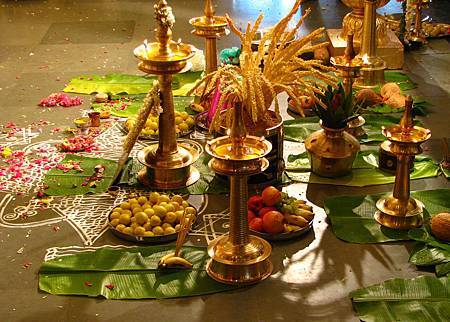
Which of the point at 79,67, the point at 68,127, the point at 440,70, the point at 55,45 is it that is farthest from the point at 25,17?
the point at 440,70

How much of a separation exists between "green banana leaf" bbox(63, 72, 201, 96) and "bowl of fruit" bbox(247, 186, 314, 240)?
7.23 feet

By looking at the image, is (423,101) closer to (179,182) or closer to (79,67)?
(179,182)

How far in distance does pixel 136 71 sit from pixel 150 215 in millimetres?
2871

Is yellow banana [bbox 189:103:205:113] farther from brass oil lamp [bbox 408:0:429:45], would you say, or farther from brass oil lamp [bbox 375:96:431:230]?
brass oil lamp [bbox 408:0:429:45]

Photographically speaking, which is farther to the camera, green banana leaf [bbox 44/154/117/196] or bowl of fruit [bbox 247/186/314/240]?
green banana leaf [bbox 44/154/117/196]

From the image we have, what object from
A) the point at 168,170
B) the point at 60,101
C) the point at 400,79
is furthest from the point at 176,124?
the point at 400,79

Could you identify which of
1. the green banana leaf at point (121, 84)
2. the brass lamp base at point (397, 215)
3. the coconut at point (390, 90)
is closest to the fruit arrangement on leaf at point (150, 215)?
the brass lamp base at point (397, 215)

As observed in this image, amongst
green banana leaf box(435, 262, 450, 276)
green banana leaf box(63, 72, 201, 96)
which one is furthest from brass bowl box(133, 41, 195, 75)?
green banana leaf box(435, 262, 450, 276)

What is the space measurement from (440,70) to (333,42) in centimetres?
92

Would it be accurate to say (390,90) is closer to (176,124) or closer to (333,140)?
(333,140)

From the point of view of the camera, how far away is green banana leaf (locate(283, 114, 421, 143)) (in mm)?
5574

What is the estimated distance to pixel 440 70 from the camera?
6941 millimetres

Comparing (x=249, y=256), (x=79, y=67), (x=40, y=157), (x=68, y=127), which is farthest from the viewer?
(x=79, y=67)

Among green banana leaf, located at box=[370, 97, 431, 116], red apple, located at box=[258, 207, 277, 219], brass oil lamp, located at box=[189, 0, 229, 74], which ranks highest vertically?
brass oil lamp, located at box=[189, 0, 229, 74]
